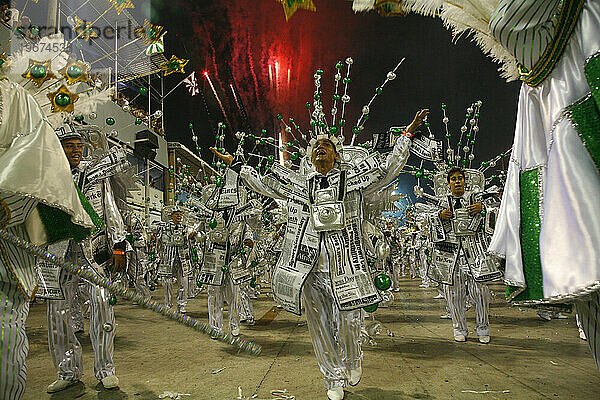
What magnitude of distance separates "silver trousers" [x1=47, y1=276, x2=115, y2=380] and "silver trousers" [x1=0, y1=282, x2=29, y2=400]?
5.12 feet

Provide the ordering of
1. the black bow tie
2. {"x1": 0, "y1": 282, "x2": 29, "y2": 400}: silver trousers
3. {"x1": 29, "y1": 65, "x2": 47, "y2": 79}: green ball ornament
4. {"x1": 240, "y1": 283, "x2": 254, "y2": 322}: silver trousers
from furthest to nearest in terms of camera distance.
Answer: {"x1": 240, "y1": 283, "x2": 254, "y2": 322}: silver trousers
the black bow tie
{"x1": 29, "y1": 65, "x2": 47, "y2": 79}: green ball ornament
{"x1": 0, "y1": 282, "x2": 29, "y2": 400}: silver trousers

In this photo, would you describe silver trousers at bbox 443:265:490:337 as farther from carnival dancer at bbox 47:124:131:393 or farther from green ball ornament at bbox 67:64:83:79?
green ball ornament at bbox 67:64:83:79

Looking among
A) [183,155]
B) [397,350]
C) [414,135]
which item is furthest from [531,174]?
[183,155]

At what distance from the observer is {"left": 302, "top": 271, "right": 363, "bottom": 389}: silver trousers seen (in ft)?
10.0

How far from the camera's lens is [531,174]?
171 centimetres

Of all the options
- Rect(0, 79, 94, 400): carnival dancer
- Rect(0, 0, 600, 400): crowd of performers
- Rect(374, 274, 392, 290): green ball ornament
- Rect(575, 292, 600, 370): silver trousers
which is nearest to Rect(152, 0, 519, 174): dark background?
Rect(0, 0, 600, 400): crowd of performers

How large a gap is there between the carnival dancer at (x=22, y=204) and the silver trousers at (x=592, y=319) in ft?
7.07

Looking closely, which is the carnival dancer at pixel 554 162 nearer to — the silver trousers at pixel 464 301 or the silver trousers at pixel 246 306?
the silver trousers at pixel 464 301

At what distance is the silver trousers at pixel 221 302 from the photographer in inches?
224

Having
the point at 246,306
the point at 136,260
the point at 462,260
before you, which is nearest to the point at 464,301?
the point at 462,260

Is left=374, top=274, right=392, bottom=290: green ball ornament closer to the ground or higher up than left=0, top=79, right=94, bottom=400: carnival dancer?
closer to the ground

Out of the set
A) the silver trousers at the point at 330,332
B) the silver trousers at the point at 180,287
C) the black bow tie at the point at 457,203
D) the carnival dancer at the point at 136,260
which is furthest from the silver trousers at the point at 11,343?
the silver trousers at the point at 180,287

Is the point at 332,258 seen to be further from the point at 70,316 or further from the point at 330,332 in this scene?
the point at 70,316

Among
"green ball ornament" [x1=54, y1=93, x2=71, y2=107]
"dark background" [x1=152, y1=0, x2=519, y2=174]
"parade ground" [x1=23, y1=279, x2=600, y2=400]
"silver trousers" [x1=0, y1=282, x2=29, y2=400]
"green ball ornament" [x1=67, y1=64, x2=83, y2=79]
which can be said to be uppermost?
"dark background" [x1=152, y1=0, x2=519, y2=174]
